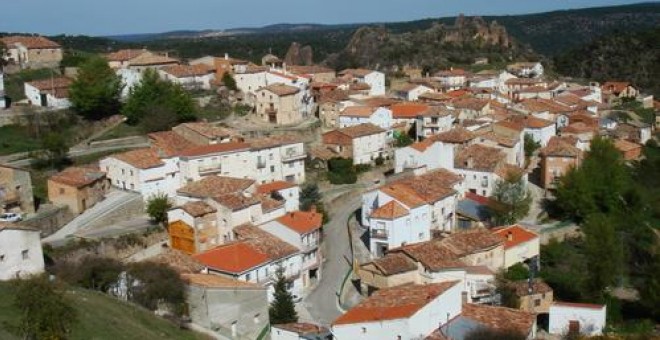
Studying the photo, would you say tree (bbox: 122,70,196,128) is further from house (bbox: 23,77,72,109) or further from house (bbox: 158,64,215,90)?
house (bbox: 158,64,215,90)

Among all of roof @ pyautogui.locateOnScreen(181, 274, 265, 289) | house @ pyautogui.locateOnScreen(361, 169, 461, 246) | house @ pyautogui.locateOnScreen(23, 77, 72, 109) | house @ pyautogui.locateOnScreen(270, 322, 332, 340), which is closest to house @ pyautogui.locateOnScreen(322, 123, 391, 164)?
house @ pyautogui.locateOnScreen(361, 169, 461, 246)

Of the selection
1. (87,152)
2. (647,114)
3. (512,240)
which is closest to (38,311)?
(512,240)

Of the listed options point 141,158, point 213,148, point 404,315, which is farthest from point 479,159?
point 404,315

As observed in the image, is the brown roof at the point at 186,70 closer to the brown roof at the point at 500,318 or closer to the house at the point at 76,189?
the house at the point at 76,189

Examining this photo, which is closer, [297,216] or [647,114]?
[297,216]

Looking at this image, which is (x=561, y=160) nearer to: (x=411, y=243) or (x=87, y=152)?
(x=411, y=243)

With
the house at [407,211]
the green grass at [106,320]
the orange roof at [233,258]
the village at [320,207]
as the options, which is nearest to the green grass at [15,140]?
the village at [320,207]
